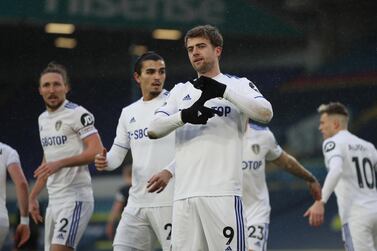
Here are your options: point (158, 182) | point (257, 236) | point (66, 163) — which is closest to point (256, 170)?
point (257, 236)

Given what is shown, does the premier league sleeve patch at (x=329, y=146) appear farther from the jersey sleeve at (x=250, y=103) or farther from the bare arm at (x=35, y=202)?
the jersey sleeve at (x=250, y=103)

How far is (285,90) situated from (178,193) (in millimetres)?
10726

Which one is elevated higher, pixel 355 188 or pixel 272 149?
pixel 272 149

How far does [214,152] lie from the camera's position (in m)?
6.48

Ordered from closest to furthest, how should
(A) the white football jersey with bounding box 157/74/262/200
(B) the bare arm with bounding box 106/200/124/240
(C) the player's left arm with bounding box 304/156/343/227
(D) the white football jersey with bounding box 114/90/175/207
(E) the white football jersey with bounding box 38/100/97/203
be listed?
(A) the white football jersey with bounding box 157/74/262/200 → (D) the white football jersey with bounding box 114/90/175/207 → (C) the player's left arm with bounding box 304/156/343/227 → (E) the white football jersey with bounding box 38/100/97/203 → (B) the bare arm with bounding box 106/200/124/240

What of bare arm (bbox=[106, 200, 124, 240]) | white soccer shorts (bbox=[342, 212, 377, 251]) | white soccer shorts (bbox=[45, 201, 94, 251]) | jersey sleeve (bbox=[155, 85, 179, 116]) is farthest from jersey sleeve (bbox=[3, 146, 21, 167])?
bare arm (bbox=[106, 200, 124, 240])

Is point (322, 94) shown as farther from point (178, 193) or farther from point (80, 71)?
point (178, 193)

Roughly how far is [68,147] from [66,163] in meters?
0.35

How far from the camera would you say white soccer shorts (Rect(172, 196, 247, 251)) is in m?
6.38

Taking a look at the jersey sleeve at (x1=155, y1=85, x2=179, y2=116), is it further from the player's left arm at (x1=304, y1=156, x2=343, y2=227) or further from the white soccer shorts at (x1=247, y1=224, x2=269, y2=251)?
the white soccer shorts at (x1=247, y1=224, x2=269, y2=251)

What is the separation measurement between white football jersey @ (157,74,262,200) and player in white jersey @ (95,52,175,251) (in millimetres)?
1237

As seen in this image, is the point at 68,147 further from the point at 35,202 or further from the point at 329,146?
the point at 329,146

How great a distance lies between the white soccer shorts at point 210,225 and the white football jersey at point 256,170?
2890 mm

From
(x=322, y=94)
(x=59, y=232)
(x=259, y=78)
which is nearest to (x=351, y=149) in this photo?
(x=59, y=232)
